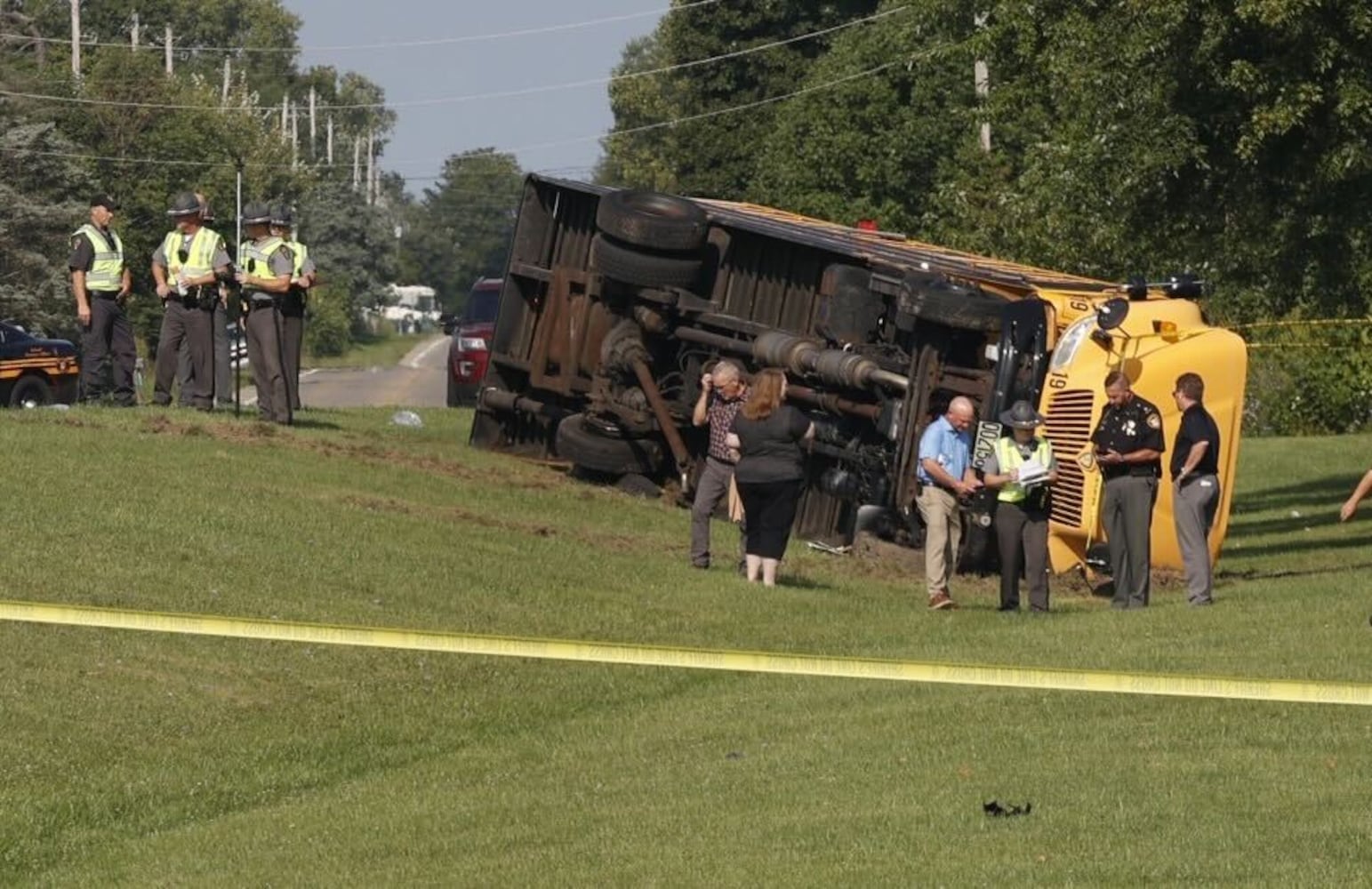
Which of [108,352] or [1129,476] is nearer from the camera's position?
[1129,476]

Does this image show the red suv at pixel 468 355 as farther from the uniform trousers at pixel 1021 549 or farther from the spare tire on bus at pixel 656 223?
the uniform trousers at pixel 1021 549

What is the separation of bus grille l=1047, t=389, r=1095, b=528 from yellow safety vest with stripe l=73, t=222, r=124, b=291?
864 cm

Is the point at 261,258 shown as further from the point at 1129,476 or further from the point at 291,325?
the point at 1129,476

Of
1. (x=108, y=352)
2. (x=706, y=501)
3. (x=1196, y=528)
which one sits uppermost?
(x=1196, y=528)

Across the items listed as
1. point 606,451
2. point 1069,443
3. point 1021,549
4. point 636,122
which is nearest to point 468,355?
point 606,451

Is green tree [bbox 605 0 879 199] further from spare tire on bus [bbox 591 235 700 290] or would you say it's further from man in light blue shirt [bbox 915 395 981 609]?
man in light blue shirt [bbox 915 395 981 609]

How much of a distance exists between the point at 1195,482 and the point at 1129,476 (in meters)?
0.50

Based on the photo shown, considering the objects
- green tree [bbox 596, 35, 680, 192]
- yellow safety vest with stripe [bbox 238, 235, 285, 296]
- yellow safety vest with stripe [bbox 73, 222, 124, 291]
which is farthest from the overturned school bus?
green tree [bbox 596, 35, 680, 192]

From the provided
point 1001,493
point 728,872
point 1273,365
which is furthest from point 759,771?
point 1273,365

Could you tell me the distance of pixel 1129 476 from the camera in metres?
19.0

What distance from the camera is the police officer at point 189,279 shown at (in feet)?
77.8

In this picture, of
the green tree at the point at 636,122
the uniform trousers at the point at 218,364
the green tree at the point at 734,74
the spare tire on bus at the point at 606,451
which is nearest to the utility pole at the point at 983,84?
the uniform trousers at the point at 218,364

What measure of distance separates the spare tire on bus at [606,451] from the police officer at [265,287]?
2.76 metres

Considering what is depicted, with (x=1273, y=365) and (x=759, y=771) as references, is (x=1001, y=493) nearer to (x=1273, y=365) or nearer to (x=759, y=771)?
(x=759, y=771)
